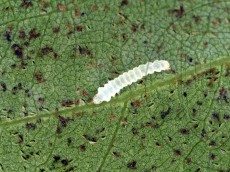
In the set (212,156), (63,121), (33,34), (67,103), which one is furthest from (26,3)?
(212,156)

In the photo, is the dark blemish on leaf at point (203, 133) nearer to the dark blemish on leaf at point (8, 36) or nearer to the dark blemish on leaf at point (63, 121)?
Result: the dark blemish on leaf at point (63, 121)

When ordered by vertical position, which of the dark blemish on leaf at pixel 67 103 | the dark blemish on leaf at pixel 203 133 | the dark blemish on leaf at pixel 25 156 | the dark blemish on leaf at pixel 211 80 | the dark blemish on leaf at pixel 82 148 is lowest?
the dark blemish on leaf at pixel 25 156

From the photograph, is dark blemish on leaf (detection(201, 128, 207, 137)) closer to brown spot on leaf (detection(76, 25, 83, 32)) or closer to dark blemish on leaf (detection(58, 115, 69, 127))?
dark blemish on leaf (detection(58, 115, 69, 127))

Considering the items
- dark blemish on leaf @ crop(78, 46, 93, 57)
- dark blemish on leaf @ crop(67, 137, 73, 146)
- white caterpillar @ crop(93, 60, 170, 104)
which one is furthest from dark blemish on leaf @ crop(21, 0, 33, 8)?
dark blemish on leaf @ crop(67, 137, 73, 146)

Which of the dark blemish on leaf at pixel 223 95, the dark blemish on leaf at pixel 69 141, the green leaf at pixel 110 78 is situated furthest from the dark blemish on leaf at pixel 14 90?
the dark blemish on leaf at pixel 223 95

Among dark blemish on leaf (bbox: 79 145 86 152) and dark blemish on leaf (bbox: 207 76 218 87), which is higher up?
dark blemish on leaf (bbox: 207 76 218 87)

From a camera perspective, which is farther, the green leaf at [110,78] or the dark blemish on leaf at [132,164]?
the dark blemish on leaf at [132,164]
